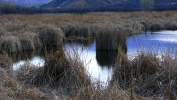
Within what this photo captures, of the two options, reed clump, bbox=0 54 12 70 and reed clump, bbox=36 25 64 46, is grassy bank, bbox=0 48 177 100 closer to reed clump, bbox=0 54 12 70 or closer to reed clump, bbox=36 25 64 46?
reed clump, bbox=0 54 12 70

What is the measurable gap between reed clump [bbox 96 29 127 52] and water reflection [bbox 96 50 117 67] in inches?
15.3

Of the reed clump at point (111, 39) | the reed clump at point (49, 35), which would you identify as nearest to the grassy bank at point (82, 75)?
the reed clump at point (111, 39)

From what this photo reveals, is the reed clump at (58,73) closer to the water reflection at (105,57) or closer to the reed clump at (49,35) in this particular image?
the water reflection at (105,57)

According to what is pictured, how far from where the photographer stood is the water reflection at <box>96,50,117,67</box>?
12949mm

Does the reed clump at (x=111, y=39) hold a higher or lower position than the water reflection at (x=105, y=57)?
higher

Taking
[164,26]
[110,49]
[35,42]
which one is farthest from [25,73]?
[164,26]

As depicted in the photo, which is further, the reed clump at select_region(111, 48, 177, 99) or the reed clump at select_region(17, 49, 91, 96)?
the reed clump at select_region(17, 49, 91, 96)

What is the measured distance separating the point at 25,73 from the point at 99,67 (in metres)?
4.06

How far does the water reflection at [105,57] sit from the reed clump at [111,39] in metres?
0.39

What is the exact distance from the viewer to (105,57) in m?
14.4

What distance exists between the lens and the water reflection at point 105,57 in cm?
1295

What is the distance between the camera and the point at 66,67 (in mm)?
8211

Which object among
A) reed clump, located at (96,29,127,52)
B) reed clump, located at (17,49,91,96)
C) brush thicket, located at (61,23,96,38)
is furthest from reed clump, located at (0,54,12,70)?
brush thicket, located at (61,23,96,38)

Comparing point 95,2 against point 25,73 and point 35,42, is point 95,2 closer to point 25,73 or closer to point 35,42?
point 35,42
